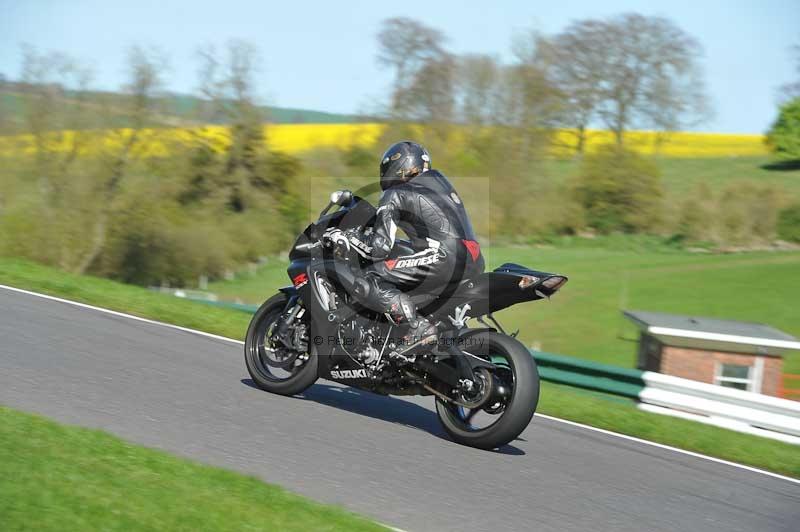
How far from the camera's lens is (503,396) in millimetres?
6156

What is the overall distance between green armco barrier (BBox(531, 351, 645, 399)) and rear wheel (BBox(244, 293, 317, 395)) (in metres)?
4.17

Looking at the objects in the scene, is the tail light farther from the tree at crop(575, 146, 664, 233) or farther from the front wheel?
the tree at crop(575, 146, 664, 233)

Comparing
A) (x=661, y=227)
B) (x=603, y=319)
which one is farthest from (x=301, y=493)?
(x=661, y=227)

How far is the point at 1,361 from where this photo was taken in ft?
23.0

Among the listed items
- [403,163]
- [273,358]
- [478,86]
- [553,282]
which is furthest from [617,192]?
[553,282]

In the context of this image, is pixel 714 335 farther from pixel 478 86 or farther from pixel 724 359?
pixel 478 86

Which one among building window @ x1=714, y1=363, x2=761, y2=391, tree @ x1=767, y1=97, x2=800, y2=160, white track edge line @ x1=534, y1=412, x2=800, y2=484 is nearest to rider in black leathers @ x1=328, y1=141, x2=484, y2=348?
white track edge line @ x1=534, y1=412, x2=800, y2=484

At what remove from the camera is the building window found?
59.9 ft

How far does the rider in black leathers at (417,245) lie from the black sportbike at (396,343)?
3.4 inches

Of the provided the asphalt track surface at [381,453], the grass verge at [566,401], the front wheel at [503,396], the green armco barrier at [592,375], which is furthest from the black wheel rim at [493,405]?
the green armco barrier at [592,375]

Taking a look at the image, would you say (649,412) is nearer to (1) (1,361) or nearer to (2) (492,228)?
(1) (1,361)

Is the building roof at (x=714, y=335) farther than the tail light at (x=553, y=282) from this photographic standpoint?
Yes

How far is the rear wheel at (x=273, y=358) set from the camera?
7074 mm

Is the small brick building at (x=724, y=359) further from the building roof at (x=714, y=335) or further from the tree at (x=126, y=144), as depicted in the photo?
the tree at (x=126, y=144)
